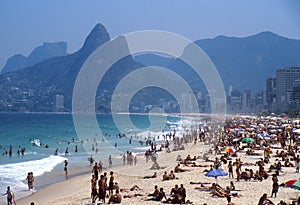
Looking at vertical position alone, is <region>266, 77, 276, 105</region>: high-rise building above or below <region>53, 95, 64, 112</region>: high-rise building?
above

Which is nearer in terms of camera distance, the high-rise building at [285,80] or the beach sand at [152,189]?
the beach sand at [152,189]

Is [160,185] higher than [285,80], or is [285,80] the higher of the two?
[285,80]

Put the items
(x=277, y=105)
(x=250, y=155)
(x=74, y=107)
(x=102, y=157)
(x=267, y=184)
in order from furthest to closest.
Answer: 1. (x=74, y=107)
2. (x=277, y=105)
3. (x=102, y=157)
4. (x=250, y=155)
5. (x=267, y=184)

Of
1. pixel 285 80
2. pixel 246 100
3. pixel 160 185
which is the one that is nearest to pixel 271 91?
pixel 285 80

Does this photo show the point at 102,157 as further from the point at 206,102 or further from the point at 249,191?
the point at 206,102

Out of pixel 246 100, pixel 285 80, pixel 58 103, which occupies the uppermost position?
pixel 285 80

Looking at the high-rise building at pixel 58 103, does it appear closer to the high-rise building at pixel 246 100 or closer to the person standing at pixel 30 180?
the high-rise building at pixel 246 100

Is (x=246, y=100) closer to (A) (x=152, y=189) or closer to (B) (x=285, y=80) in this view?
(B) (x=285, y=80)

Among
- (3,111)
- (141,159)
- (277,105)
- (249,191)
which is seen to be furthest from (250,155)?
(3,111)

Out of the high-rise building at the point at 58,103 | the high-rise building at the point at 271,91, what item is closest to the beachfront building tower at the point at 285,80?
the high-rise building at the point at 271,91

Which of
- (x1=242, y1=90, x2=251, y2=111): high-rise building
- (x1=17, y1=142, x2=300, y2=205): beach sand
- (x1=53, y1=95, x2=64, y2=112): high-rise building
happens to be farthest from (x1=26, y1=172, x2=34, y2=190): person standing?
(x1=53, y1=95, x2=64, y2=112): high-rise building

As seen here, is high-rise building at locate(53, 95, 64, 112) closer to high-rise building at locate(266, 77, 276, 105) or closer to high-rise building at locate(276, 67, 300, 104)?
high-rise building at locate(266, 77, 276, 105)
